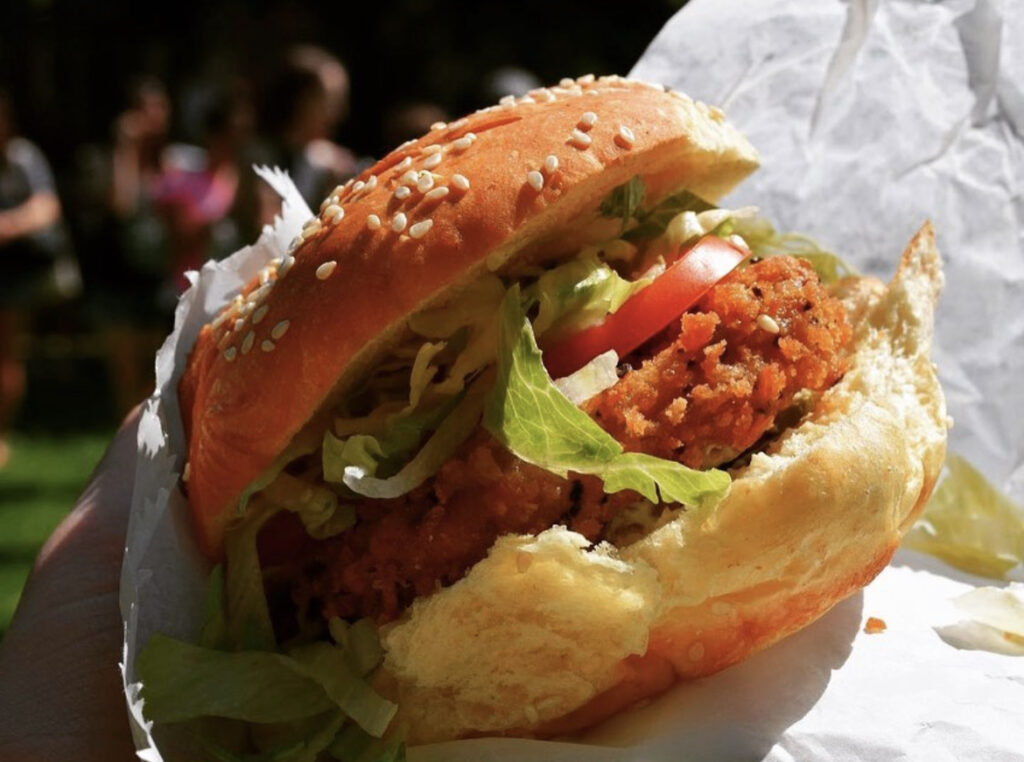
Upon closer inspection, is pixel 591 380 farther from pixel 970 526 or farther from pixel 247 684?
pixel 970 526

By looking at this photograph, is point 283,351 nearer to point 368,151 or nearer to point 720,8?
point 720,8

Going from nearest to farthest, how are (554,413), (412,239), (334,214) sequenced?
(554,413)
(412,239)
(334,214)

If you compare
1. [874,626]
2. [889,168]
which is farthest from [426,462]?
[889,168]

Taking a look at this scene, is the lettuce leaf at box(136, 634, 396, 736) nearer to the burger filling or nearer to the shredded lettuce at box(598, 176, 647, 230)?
the burger filling

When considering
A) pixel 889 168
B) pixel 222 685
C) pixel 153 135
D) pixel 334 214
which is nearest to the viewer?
pixel 222 685

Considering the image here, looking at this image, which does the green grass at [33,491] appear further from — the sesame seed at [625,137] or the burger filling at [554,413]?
the sesame seed at [625,137]

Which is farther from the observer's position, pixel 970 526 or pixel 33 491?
pixel 33 491
